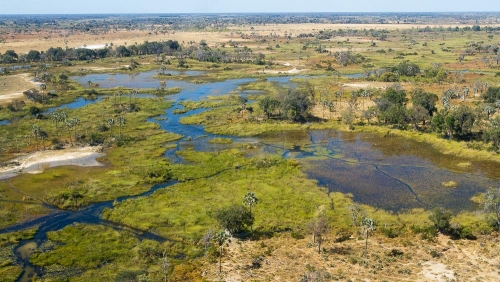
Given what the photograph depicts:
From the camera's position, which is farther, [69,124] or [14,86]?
[14,86]

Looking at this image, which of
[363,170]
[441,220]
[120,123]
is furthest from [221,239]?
[120,123]

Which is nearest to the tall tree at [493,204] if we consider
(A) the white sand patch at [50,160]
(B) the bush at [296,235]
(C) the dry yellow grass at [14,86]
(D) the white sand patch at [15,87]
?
(B) the bush at [296,235]

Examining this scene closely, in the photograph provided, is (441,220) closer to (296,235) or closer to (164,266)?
(296,235)

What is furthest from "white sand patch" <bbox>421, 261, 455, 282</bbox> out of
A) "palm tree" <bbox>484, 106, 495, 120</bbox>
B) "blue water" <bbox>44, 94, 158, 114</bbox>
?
"blue water" <bbox>44, 94, 158, 114</bbox>

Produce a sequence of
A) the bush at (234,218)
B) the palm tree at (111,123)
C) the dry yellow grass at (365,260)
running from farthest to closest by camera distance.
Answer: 1. the palm tree at (111,123)
2. the bush at (234,218)
3. the dry yellow grass at (365,260)

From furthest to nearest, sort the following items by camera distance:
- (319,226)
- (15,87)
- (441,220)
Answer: (15,87) → (441,220) → (319,226)

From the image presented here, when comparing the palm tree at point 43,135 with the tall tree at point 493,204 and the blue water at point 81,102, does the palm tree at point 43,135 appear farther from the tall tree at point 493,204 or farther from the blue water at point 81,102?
the tall tree at point 493,204
